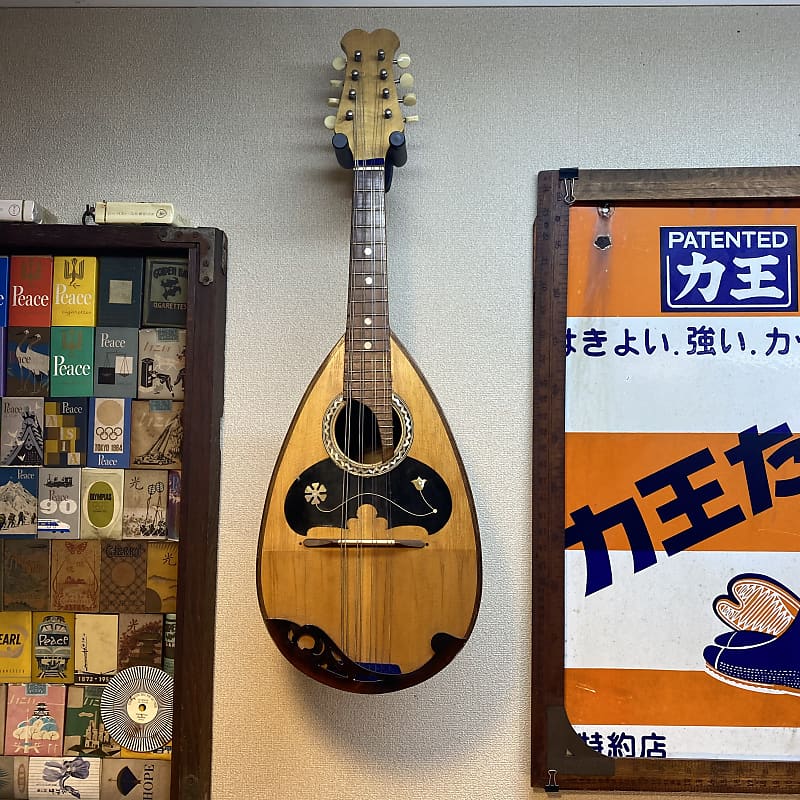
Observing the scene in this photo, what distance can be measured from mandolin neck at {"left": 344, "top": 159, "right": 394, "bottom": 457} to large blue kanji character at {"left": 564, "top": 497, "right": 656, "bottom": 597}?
0.45m

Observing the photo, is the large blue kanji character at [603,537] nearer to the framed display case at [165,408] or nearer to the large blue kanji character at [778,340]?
the large blue kanji character at [778,340]

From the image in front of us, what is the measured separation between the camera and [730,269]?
1.67 meters

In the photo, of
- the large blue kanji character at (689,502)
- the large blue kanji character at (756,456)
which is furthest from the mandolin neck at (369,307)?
the large blue kanji character at (756,456)

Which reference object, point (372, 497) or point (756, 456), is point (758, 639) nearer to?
point (756, 456)

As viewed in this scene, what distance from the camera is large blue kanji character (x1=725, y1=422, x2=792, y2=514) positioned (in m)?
1.63

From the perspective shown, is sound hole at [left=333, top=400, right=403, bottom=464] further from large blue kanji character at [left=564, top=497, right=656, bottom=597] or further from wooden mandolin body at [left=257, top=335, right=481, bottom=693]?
large blue kanji character at [left=564, top=497, right=656, bottom=597]

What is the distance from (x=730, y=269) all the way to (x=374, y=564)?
97 centimetres

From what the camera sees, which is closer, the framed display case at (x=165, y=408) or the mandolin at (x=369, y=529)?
the mandolin at (x=369, y=529)

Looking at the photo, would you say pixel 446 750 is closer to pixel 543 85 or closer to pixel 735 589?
pixel 735 589

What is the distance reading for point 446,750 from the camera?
1.64 m

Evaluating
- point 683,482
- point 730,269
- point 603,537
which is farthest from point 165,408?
point 730,269

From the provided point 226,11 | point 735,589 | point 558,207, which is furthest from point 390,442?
point 226,11

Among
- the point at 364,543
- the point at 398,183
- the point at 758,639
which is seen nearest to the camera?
the point at 364,543

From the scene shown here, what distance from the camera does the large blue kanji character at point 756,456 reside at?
163 cm
